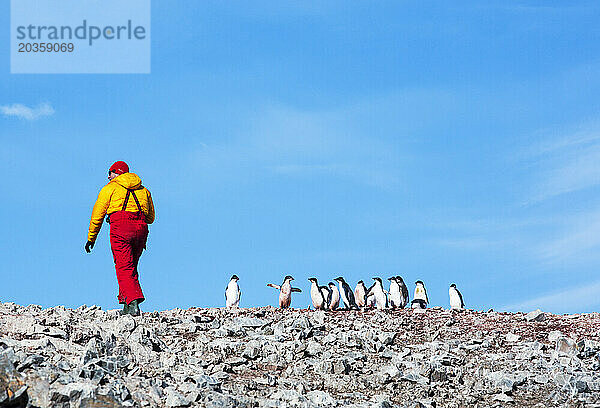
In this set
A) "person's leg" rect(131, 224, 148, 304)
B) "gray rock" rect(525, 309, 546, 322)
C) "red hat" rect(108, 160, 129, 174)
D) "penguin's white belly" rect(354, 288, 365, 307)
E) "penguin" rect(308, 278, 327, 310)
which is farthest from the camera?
"penguin's white belly" rect(354, 288, 365, 307)

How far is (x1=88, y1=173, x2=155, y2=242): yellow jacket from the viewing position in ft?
45.1

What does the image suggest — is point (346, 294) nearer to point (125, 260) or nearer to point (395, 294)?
point (395, 294)

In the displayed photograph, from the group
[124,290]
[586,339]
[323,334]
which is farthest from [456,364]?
[124,290]

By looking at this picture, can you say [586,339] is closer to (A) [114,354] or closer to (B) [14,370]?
(A) [114,354]

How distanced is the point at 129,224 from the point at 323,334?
164 inches

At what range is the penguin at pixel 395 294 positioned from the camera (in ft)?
66.6

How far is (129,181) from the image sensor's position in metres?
13.9

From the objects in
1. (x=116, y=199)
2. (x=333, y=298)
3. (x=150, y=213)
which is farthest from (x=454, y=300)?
(x=116, y=199)

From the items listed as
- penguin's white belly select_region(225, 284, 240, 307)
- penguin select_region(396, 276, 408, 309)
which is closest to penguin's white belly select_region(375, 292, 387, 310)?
penguin select_region(396, 276, 408, 309)

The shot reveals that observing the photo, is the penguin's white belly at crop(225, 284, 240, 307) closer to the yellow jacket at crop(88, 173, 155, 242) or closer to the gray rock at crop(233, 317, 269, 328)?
the gray rock at crop(233, 317, 269, 328)

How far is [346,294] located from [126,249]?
8.01 meters

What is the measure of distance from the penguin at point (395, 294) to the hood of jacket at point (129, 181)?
901cm

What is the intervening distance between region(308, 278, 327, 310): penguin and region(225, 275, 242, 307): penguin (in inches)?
89.9

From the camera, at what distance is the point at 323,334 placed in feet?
43.6
